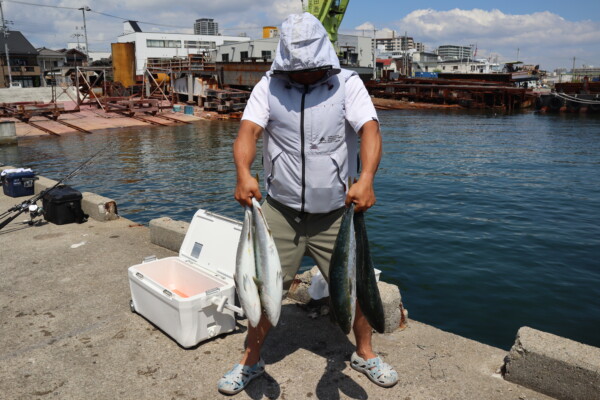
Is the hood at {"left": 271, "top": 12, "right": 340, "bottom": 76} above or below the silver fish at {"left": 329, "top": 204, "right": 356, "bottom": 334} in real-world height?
above

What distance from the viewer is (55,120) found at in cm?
3216

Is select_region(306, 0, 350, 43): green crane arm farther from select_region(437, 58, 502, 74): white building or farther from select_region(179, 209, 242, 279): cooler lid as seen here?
select_region(437, 58, 502, 74): white building

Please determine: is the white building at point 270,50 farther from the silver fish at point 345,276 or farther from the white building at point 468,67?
the white building at point 468,67

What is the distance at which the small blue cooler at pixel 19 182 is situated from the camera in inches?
382

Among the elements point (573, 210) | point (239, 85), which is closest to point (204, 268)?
point (573, 210)

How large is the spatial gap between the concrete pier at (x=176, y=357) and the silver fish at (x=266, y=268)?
92 centimetres

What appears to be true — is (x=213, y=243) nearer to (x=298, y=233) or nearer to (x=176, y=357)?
(x=176, y=357)

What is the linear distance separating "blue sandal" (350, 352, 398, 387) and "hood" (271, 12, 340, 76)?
7.08 feet

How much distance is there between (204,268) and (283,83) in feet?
7.61

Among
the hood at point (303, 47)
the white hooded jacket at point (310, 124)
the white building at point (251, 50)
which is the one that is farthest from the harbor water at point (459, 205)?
the white building at point (251, 50)

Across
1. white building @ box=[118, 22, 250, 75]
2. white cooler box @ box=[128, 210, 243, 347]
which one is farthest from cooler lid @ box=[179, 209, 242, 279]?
white building @ box=[118, 22, 250, 75]

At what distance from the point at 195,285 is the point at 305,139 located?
2265mm

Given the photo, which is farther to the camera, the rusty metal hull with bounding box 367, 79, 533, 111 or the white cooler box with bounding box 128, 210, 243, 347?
the rusty metal hull with bounding box 367, 79, 533, 111

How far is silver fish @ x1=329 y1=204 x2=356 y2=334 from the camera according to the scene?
110 inches
